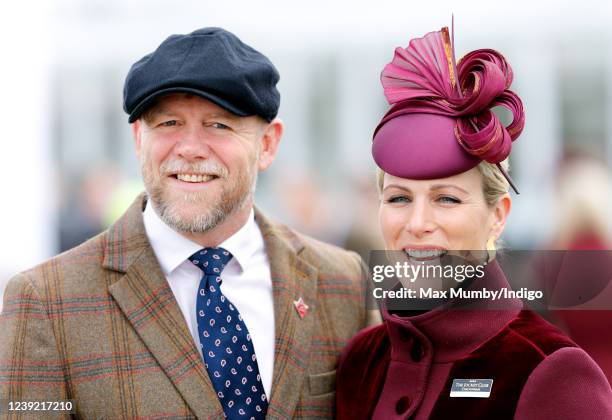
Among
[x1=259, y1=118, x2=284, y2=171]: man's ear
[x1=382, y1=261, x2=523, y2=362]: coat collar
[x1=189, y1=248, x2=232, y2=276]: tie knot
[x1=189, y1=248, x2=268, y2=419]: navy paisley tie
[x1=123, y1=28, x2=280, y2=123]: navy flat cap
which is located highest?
[x1=123, y1=28, x2=280, y2=123]: navy flat cap

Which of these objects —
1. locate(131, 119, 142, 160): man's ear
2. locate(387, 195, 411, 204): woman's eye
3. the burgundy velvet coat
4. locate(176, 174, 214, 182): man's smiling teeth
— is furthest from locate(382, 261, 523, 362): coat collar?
locate(131, 119, 142, 160): man's ear

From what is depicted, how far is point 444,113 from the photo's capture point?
2496 millimetres

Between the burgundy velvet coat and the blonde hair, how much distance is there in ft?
0.67

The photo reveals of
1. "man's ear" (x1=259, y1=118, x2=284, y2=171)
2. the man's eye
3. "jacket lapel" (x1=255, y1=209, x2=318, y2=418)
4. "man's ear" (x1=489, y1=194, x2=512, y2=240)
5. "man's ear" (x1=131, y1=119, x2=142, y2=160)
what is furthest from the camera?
"man's ear" (x1=259, y1=118, x2=284, y2=171)

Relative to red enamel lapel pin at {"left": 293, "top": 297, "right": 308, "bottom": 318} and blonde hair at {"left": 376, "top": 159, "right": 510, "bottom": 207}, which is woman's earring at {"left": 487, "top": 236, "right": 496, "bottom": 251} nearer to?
blonde hair at {"left": 376, "top": 159, "right": 510, "bottom": 207}

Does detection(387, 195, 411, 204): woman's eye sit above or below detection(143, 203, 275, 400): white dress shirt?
above

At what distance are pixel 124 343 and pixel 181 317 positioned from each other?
197 mm

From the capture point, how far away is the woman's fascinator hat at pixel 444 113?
2424 mm

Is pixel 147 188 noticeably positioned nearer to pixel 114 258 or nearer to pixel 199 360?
pixel 114 258

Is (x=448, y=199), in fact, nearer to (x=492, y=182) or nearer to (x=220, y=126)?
(x=492, y=182)

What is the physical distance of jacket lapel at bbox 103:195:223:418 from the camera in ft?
8.80

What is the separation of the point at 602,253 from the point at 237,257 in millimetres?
1398

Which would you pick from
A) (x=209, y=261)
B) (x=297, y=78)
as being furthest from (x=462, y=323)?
(x=297, y=78)

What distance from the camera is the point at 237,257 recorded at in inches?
119
